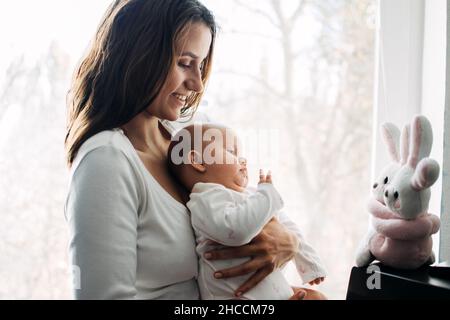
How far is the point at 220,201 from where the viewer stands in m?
0.97

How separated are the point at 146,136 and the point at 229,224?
0.29 meters

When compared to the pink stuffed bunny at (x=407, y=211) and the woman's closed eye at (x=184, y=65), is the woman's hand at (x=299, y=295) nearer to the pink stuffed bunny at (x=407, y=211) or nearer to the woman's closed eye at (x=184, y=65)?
the pink stuffed bunny at (x=407, y=211)

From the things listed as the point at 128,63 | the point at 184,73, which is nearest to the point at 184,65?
the point at 184,73

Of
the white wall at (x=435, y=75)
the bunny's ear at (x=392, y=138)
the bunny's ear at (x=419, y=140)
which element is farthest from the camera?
the white wall at (x=435, y=75)

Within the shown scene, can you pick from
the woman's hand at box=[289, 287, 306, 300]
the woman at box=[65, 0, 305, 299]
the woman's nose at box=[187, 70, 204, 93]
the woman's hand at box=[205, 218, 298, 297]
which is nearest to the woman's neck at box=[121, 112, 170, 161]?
the woman at box=[65, 0, 305, 299]

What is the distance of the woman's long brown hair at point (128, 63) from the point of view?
39.1 inches

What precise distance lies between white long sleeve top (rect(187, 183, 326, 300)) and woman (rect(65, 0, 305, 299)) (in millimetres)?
21

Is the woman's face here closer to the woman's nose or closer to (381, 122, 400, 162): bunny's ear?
the woman's nose

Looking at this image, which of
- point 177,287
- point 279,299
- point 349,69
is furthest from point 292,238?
point 349,69

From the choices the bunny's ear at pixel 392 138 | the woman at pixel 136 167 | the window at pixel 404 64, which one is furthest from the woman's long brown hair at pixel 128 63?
the window at pixel 404 64

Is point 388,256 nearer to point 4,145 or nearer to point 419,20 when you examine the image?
point 419,20

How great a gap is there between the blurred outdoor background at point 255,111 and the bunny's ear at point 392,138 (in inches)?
15.4

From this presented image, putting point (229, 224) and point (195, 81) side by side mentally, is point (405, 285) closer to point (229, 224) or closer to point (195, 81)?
point (229, 224)

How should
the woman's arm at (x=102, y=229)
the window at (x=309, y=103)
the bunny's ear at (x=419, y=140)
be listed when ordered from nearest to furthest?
the woman's arm at (x=102, y=229)
the bunny's ear at (x=419, y=140)
the window at (x=309, y=103)
